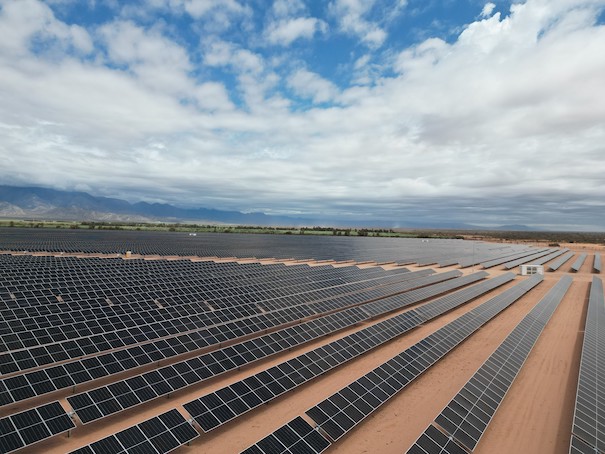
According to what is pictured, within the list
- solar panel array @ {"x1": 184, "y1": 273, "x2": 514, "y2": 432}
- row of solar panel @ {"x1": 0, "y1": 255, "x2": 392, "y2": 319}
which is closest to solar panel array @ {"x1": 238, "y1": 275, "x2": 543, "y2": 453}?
solar panel array @ {"x1": 184, "y1": 273, "x2": 514, "y2": 432}

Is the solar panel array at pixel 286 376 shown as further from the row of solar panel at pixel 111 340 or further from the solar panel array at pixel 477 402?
the solar panel array at pixel 477 402

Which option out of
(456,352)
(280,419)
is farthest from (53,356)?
(456,352)

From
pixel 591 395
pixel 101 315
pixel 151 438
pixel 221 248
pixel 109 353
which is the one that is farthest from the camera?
pixel 221 248

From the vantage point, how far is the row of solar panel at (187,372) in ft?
40.4

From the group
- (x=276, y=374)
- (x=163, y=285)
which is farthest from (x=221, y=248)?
(x=276, y=374)

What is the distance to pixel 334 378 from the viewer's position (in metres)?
16.9

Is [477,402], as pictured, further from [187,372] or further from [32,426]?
[32,426]

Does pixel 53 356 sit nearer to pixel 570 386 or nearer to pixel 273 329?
pixel 273 329

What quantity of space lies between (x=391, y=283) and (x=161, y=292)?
1019 inches

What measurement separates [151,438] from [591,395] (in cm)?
1755

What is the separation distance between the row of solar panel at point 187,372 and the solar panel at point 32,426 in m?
0.55

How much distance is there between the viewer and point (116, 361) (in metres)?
15.4

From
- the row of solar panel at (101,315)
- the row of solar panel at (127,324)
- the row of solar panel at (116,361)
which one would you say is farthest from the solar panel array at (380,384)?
the row of solar panel at (101,315)

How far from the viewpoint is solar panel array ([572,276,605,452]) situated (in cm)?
1196
